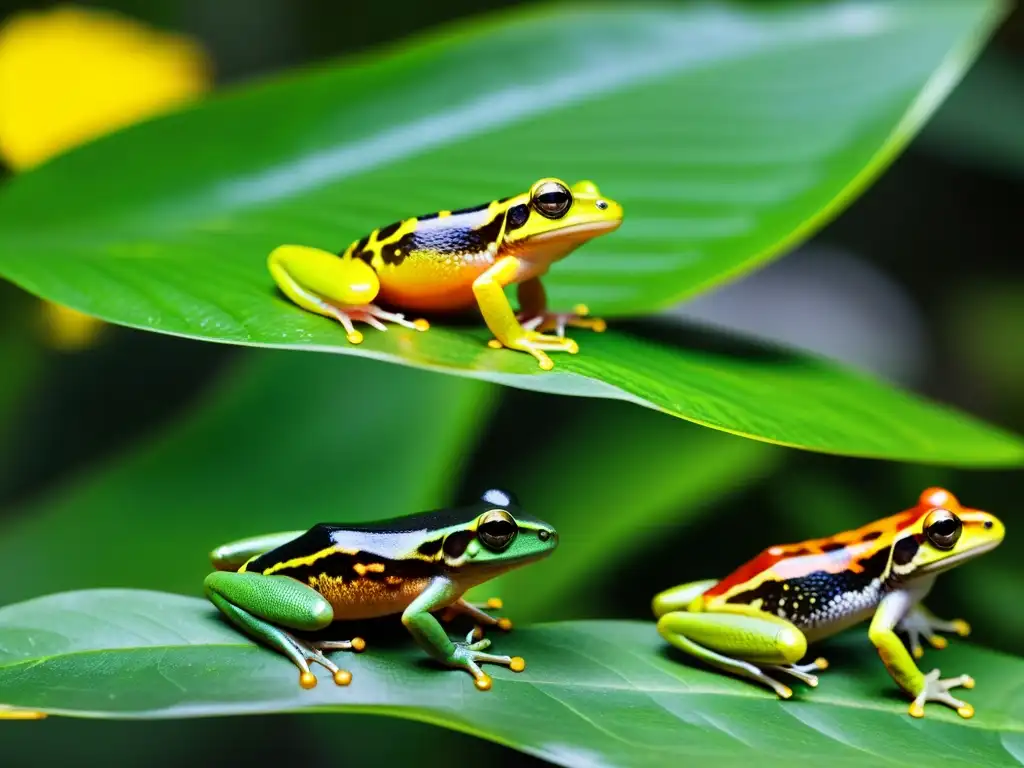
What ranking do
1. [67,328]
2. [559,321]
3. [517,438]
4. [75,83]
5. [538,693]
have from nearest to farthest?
[538,693]
[559,321]
[517,438]
[67,328]
[75,83]

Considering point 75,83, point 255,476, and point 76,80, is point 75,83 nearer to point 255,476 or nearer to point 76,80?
point 76,80

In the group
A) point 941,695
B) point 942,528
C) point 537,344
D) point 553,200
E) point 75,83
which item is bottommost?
point 941,695

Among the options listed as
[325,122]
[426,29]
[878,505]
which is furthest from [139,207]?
[426,29]

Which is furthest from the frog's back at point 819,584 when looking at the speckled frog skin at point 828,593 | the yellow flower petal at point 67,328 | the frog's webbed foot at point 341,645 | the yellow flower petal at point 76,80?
the yellow flower petal at point 76,80

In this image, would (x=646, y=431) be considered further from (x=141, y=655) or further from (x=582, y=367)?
(x=141, y=655)

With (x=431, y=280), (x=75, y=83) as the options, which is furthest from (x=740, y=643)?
(x=75, y=83)

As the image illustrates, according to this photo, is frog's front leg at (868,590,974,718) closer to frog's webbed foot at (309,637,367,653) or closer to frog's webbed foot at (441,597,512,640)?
frog's webbed foot at (441,597,512,640)

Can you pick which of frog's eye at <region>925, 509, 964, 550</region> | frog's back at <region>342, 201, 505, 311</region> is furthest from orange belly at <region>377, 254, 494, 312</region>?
frog's eye at <region>925, 509, 964, 550</region>
